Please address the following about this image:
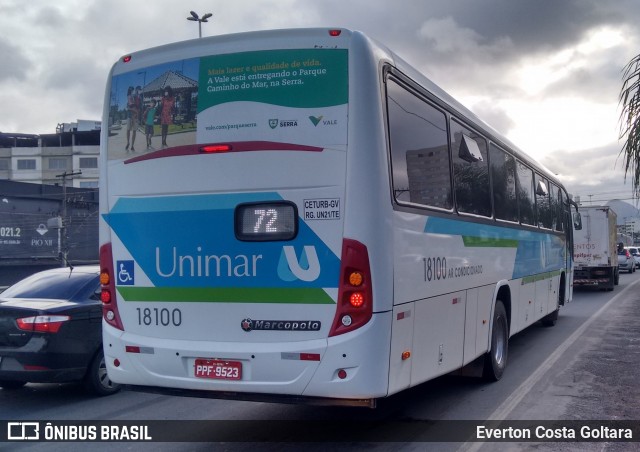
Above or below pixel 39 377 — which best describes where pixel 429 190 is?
above

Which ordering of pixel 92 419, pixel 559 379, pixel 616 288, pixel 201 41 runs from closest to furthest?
1. pixel 201 41
2. pixel 92 419
3. pixel 559 379
4. pixel 616 288

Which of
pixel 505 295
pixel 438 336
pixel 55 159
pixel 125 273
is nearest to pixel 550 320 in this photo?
pixel 505 295

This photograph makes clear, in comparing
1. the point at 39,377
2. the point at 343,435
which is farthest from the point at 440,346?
the point at 39,377

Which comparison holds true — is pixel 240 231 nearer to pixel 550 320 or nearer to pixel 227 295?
pixel 227 295

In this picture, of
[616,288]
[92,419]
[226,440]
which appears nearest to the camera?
[226,440]

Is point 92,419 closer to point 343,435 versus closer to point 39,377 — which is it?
point 39,377

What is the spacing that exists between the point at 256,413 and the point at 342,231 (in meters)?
3.11

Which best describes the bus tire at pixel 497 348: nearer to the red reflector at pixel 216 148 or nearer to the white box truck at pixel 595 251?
the red reflector at pixel 216 148

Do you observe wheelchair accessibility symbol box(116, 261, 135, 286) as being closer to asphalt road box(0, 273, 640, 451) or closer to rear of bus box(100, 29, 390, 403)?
rear of bus box(100, 29, 390, 403)

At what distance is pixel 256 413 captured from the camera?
7.73 m

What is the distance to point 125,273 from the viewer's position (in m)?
6.45

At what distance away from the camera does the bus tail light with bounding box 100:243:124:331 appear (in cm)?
651

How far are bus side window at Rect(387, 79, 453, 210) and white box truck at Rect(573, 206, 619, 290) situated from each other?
20.7 m

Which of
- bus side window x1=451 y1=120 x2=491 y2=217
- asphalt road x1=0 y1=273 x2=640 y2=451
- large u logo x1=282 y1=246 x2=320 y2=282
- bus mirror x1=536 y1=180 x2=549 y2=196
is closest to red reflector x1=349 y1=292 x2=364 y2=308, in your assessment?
large u logo x1=282 y1=246 x2=320 y2=282
